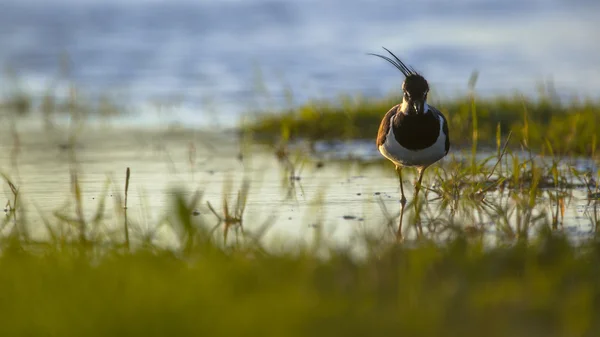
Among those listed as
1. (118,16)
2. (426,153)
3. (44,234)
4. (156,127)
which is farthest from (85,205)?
(118,16)

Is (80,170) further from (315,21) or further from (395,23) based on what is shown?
(315,21)

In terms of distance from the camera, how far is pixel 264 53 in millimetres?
18719

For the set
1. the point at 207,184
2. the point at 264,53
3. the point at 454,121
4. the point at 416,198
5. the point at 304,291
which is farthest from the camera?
the point at 264,53

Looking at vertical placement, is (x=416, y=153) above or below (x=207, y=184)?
above

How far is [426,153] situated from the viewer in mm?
6102

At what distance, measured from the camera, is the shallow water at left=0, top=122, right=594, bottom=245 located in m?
5.25

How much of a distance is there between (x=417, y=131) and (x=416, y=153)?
5.6 inches

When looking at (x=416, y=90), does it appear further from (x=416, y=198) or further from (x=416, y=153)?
(x=416, y=198)

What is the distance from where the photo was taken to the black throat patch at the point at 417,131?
610 cm

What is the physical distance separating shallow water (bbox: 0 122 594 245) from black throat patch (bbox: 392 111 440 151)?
0.39 meters

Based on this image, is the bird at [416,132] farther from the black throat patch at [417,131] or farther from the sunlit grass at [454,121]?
the sunlit grass at [454,121]

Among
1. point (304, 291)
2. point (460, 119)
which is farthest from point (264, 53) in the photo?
point (304, 291)

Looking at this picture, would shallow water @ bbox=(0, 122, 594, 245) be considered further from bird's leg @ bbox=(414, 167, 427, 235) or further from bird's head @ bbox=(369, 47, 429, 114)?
bird's head @ bbox=(369, 47, 429, 114)

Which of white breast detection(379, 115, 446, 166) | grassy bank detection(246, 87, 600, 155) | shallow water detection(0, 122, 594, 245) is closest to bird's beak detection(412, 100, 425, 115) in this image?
white breast detection(379, 115, 446, 166)
